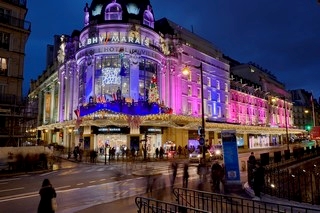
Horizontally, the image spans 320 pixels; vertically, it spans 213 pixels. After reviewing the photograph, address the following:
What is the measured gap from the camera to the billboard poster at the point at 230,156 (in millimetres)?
14852

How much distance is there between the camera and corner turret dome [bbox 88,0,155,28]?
1677 inches

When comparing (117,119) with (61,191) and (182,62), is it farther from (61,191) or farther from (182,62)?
(61,191)

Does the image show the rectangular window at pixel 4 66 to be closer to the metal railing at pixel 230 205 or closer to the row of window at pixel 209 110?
the metal railing at pixel 230 205

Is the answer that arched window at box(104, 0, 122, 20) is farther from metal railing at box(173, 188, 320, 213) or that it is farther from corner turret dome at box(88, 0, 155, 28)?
metal railing at box(173, 188, 320, 213)

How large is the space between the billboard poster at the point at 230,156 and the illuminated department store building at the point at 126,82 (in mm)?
19861

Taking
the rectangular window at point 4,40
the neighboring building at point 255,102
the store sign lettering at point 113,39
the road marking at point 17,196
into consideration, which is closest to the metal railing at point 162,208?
the road marking at point 17,196

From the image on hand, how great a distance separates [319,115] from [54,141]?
387 ft

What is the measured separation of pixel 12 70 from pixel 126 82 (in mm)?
15232

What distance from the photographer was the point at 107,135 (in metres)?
40.8

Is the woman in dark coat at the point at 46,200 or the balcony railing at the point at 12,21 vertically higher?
the balcony railing at the point at 12,21

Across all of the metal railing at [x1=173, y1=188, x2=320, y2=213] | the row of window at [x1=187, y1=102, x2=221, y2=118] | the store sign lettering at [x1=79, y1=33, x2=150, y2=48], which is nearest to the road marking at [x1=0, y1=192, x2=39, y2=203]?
the metal railing at [x1=173, y1=188, x2=320, y2=213]

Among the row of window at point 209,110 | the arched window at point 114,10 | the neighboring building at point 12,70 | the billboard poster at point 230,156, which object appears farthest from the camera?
the row of window at point 209,110

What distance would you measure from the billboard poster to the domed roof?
103ft

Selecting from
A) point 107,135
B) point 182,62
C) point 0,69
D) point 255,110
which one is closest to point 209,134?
point 182,62
